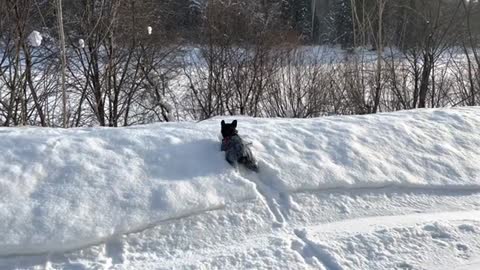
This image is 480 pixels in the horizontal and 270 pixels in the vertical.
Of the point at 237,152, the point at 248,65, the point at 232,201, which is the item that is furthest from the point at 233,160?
the point at 248,65

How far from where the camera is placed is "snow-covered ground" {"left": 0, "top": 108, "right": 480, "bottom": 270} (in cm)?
329

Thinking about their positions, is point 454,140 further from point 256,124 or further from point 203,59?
point 203,59

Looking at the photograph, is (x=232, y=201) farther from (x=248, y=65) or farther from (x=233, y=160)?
(x=248, y=65)

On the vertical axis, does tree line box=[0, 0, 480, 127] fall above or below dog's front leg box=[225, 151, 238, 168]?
above

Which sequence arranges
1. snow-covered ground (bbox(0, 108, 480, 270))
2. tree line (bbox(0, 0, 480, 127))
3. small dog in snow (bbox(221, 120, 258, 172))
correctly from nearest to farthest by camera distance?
snow-covered ground (bbox(0, 108, 480, 270)), small dog in snow (bbox(221, 120, 258, 172)), tree line (bbox(0, 0, 480, 127))

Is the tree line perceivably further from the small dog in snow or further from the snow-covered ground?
the small dog in snow

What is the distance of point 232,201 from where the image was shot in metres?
3.85

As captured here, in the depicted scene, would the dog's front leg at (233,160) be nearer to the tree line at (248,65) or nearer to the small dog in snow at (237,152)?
the small dog in snow at (237,152)

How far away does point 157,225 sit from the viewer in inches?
→ 139

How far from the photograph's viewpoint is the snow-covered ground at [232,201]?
10.8 ft

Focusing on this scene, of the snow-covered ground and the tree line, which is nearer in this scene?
the snow-covered ground

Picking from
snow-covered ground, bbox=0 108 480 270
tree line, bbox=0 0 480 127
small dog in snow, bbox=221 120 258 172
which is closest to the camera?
snow-covered ground, bbox=0 108 480 270

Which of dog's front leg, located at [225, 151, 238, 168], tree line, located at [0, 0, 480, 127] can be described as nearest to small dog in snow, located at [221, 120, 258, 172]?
dog's front leg, located at [225, 151, 238, 168]

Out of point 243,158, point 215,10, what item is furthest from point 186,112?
point 243,158
